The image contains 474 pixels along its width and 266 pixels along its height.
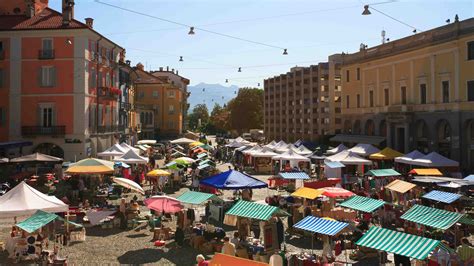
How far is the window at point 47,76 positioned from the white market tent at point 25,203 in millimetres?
23362

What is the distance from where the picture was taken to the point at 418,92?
1565 inches

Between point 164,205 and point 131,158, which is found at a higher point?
Result: point 131,158

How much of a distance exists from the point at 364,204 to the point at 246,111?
82.7 m

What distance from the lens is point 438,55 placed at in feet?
121

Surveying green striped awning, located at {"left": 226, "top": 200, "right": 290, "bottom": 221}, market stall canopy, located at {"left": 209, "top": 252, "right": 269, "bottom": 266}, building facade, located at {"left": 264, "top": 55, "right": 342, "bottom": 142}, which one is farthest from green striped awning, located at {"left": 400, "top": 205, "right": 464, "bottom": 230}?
building facade, located at {"left": 264, "top": 55, "right": 342, "bottom": 142}

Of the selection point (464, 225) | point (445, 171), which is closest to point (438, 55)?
point (445, 171)

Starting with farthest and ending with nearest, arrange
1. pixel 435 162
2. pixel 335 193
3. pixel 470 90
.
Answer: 1. pixel 470 90
2. pixel 435 162
3. pixel 335 193

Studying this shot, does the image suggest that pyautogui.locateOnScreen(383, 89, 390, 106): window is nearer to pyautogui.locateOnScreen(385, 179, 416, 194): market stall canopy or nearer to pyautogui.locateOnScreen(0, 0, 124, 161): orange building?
pyautogui.locateOnScreen(385, 179, 416, 194): market stall canopy

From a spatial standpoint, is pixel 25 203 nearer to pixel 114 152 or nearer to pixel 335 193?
pixel 335 193

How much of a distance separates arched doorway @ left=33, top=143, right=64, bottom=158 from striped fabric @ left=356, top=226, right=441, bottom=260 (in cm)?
3071

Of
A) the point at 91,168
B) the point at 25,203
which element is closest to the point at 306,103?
the point at 91,168

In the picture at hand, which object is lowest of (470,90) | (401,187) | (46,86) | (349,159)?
(401,187)

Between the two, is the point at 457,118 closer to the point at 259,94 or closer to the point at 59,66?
the point at 59,66

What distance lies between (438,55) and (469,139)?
7421 mm
